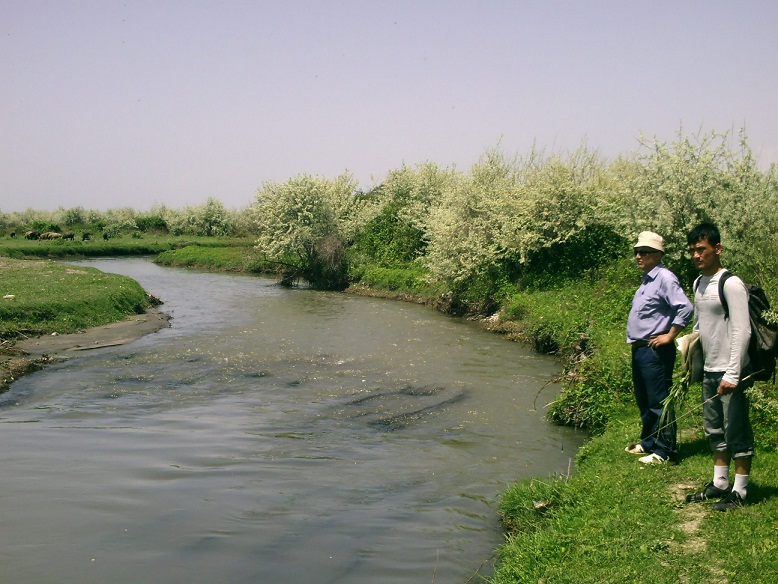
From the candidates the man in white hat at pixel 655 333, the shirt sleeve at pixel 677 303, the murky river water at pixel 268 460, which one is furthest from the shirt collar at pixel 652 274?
the murky river water at pixel 268 460

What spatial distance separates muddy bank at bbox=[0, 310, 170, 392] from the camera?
1579cm

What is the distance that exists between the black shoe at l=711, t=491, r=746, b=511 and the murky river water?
89.0 inches

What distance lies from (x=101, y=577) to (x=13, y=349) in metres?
12.5

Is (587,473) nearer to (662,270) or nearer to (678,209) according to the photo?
(662,270)

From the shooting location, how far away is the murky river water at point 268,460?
7.14m

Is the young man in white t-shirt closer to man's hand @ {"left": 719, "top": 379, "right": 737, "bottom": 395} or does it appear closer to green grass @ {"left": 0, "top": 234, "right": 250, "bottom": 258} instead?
man's hand @ {"left": 719, "top": 379, "right": 737, "bottom": 395}

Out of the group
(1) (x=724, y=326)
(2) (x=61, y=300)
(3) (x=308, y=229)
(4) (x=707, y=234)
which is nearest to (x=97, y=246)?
(3) (x=308, y=229)

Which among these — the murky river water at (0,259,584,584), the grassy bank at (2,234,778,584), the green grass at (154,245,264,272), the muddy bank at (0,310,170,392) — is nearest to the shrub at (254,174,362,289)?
the green grass at (154,245,264,272)

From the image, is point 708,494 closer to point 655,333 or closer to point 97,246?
point 655,333

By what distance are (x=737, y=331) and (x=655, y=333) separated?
172 centimetres

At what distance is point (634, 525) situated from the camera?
6.35 m

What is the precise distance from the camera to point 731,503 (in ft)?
20.5

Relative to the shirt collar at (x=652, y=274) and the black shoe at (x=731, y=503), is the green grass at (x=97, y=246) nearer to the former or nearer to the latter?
the shirt collar at (x=652, y=274)

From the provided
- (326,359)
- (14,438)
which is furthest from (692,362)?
(326,359)
